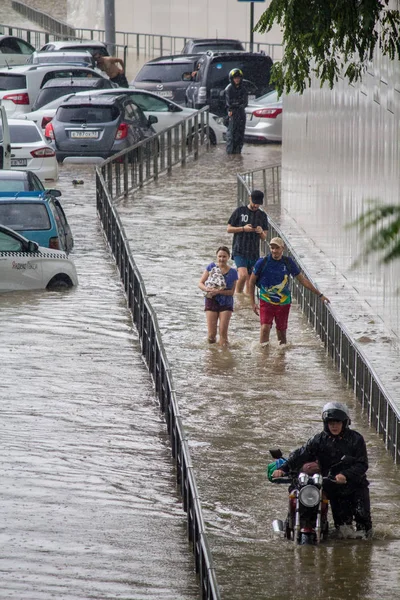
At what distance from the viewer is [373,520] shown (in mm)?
10602

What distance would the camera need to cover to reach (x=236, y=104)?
104 ft

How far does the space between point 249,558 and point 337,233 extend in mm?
12043

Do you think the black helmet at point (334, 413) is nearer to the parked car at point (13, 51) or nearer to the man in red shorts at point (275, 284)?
the man in red shorts at point (275, 284)

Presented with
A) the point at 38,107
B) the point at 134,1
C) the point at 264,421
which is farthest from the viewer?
the point at 134,1

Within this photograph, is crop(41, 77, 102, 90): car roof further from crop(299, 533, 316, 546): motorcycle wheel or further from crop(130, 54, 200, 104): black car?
crop(299, 533, 316, 546): motorcycle wheel

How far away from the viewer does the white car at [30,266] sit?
63.0 feet

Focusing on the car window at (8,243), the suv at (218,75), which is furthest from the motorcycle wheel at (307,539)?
the suv at (218,75)

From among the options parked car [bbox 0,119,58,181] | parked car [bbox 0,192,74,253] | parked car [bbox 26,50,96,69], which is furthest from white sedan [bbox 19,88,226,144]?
parked car [bbox 0,192,74,253]

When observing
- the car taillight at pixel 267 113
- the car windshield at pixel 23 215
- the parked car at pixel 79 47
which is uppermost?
the parked car at pixel 79 47

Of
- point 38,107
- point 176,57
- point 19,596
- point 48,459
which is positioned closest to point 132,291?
point 48,459

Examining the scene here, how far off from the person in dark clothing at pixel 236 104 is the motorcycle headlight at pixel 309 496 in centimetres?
2278

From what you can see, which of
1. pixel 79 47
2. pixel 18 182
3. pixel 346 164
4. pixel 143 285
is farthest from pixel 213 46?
pixel 143 285

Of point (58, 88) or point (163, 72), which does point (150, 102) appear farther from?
point (163, 72)

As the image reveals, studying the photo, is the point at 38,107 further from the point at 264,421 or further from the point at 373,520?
the point at 373,520
